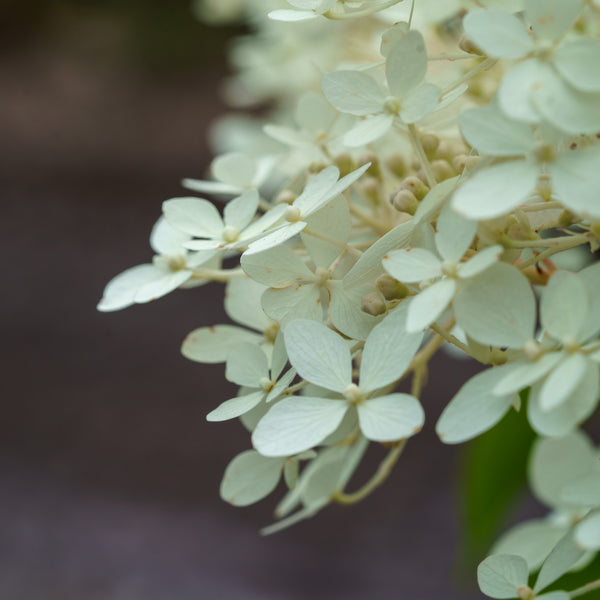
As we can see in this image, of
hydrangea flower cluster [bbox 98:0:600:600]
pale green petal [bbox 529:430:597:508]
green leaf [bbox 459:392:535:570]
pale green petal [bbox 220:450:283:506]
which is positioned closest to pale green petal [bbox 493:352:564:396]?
hydrangea flower cluster [bbox 98:0:600:600]

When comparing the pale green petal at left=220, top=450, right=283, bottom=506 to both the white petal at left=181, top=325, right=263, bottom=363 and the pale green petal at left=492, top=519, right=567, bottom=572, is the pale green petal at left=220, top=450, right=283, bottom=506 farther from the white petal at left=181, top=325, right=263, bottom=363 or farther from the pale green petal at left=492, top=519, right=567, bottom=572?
the pale green petal at left=492, top=519, right=567, bottom=572

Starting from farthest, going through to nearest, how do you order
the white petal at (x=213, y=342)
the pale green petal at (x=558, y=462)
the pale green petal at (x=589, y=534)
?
the pale green petal at (x=558, y=462)
the white petal at (x=213, y=342)
the pale green petal at (x=589, y=534)

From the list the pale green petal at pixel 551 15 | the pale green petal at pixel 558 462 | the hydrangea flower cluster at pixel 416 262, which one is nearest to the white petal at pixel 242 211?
the hydrangea flower cluster at pixel 416 262

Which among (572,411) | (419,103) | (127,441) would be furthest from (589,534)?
(127,441)

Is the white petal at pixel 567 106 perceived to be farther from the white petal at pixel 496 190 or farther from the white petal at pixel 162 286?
the white petal at pixel 162 286

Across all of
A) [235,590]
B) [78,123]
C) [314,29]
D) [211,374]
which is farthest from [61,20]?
[314,29]

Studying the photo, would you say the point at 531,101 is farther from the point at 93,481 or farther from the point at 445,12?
the point at 93,481
